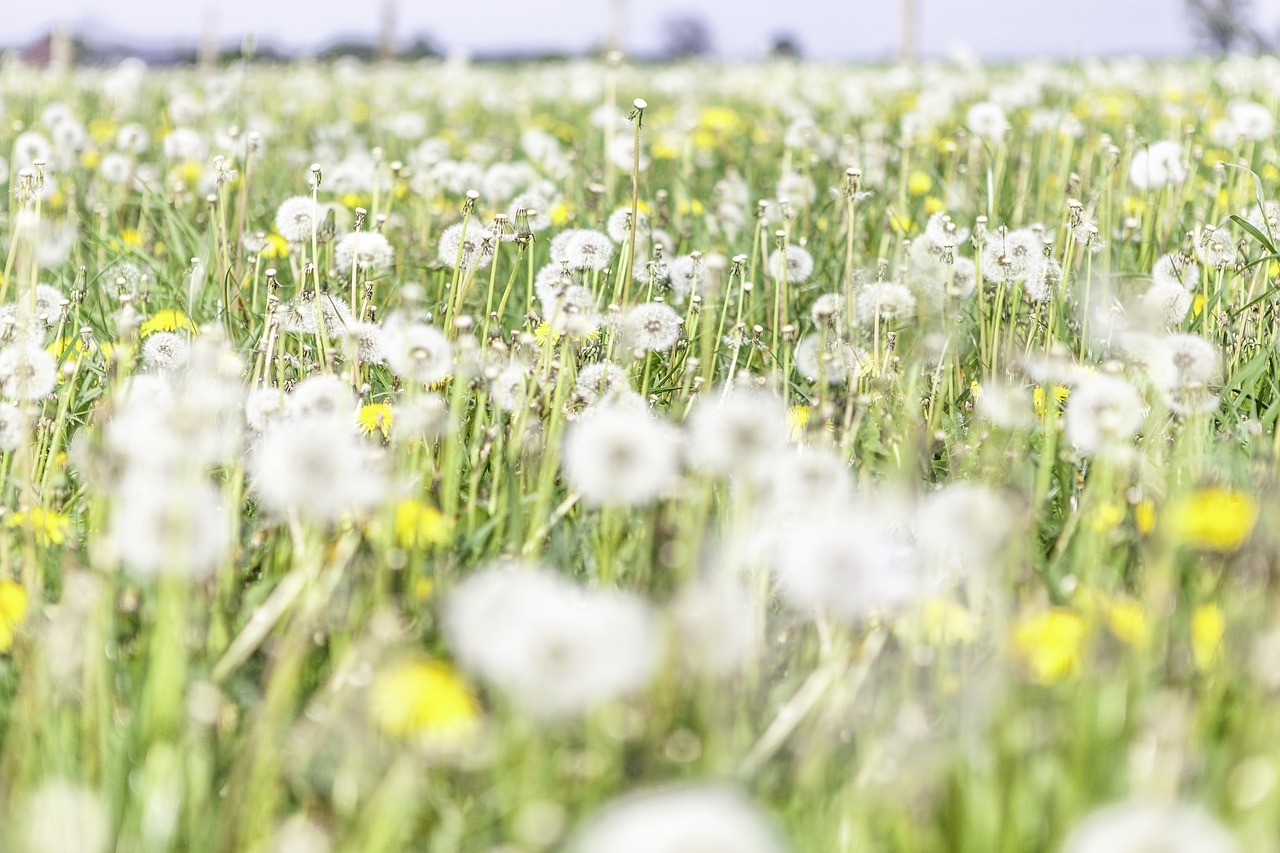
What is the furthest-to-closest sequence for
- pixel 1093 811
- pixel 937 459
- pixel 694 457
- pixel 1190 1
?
pixel 1190 1
pixel 937 459
pixel 694 457
pixel 1093 811

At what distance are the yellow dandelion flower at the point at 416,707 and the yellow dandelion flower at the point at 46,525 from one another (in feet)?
2.16

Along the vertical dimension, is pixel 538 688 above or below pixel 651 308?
below

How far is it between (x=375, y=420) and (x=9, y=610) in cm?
63

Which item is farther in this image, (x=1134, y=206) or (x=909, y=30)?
(x=909, y=30)

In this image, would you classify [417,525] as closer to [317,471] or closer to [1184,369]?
[317,471]

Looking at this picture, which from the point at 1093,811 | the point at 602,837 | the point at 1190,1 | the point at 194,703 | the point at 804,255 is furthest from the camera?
the point at 1190,1

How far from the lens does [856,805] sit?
978 millimetres

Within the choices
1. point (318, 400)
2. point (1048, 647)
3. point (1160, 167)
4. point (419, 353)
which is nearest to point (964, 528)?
point (1048, 647)

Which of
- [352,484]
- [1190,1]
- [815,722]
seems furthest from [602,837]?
[1190,1]

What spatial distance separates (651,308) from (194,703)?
1.11 meters

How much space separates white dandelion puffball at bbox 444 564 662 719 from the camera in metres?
0.91

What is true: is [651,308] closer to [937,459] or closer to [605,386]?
[605,386]

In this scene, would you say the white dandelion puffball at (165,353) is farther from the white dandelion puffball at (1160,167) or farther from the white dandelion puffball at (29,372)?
the white dandelion puffball at (1160,167)

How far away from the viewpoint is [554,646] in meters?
0.92
